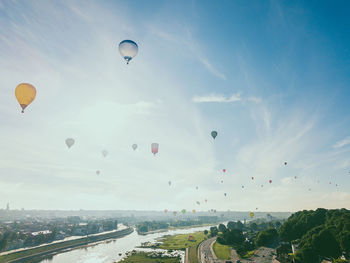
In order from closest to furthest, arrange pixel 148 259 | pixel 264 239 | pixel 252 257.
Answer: pixel 252 257, pixel 148 259, pixel 264 239

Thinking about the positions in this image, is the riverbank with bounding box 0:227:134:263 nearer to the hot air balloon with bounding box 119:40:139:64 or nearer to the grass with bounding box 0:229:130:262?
the grass with bounding box 0:229:130:262

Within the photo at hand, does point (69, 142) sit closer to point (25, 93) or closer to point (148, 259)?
point (25, 93)

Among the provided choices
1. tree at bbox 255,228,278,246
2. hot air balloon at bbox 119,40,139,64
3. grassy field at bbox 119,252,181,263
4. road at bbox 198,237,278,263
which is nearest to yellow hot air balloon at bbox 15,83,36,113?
hot air balloon at bbox 119,40,139,64

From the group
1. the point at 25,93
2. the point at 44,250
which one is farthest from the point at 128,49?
the point at 44,250

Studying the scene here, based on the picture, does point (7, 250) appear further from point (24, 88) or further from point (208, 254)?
point (24, 88)

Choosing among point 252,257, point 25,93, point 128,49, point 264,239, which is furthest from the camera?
point 264,239

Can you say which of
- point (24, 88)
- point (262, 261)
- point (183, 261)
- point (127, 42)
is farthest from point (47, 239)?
point (127, 42)

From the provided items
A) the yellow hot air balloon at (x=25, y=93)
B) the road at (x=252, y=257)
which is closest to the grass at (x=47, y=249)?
the road at (x=252, y=257)

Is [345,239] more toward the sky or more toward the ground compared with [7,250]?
more toward the sky
